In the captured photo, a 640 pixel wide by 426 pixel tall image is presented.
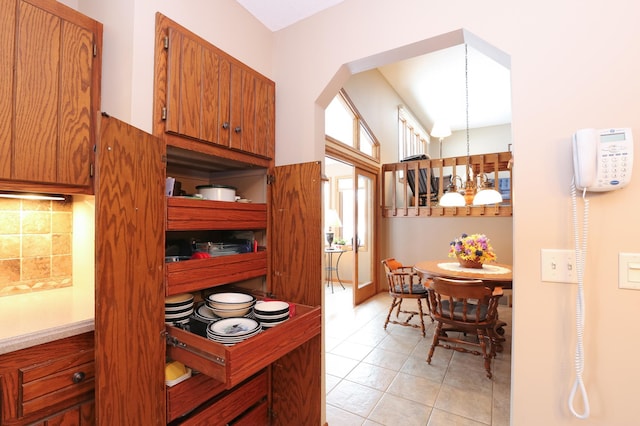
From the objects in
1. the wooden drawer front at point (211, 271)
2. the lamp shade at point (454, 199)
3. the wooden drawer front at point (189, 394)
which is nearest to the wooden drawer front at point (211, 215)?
the wooden drawer front at point (211, 271)

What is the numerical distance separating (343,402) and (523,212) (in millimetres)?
1865

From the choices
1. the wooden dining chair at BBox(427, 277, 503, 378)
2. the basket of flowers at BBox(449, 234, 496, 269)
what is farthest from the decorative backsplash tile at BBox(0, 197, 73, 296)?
the basket of flowers at BBox(449, 234, 496, 269)

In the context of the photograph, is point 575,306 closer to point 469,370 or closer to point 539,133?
point 539,133

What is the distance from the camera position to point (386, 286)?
5.45 meters

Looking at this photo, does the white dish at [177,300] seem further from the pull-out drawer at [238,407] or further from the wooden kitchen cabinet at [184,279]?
the pull-out drawer at [238,407]

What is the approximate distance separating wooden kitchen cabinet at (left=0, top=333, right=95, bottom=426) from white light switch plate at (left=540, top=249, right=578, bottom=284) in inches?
72.3

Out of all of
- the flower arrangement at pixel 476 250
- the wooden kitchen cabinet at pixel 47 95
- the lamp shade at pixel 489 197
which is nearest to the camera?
the wooden kitchen cabinet at pixel 47 95

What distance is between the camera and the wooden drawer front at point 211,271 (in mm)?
1293

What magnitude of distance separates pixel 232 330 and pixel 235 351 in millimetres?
231

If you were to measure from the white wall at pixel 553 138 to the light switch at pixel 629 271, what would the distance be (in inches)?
0.7

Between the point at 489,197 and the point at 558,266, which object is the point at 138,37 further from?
the point at 489,197

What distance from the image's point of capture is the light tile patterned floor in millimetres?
1993

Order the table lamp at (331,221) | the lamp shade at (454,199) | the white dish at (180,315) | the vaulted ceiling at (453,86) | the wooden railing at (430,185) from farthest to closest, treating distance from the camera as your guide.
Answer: the table lamp at (331,221), the wooden railing at (430,185), the vaulted ceiling at (453,86), the lamp shade at (454,199), the white dish at (180,315)

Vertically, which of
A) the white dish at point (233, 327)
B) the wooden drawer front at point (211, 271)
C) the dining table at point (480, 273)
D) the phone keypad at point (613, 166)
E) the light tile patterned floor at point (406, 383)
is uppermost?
the phone keypad at point (613, 166)
